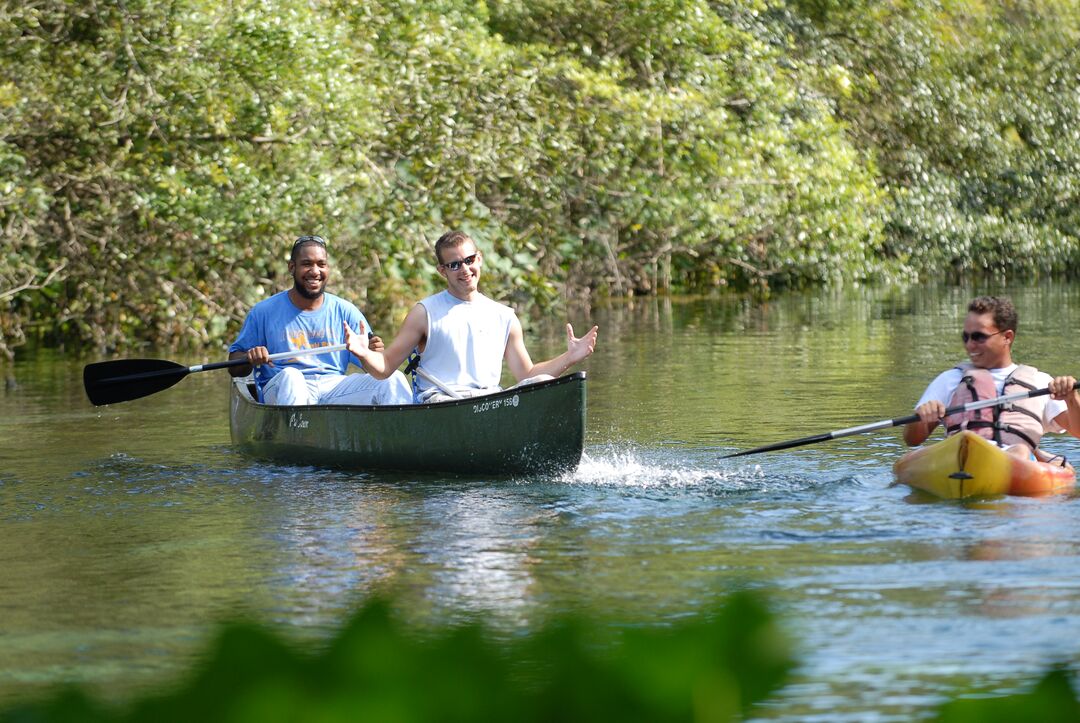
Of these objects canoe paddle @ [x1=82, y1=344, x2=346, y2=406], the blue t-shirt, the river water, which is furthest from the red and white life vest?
canoe paddle @ [x1=82, y1=344, x2=346, y2=406]

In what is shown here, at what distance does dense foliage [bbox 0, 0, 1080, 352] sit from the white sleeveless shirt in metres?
7.33

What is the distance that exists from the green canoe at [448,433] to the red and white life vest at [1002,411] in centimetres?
171

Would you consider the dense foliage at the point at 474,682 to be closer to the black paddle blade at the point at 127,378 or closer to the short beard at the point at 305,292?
the short beard at the point at 305,292

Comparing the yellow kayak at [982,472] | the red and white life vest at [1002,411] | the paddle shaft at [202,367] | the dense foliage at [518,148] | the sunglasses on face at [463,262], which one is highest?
the dense foliage at [518,148]

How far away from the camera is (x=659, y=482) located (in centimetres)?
752

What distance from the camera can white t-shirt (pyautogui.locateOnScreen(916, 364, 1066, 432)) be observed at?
→ 6973 mm

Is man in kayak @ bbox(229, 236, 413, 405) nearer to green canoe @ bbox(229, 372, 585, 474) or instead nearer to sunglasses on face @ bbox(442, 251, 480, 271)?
green canoe @ bbox(229, 372, 585, 474)

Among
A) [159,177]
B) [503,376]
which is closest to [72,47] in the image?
[159,177]

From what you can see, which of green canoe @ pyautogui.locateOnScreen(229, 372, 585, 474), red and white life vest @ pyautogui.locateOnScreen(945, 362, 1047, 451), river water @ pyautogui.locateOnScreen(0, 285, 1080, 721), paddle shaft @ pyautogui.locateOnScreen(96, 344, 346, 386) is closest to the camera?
river water @ pyautogui.locateOnScreen(0, 285, 1080, 721)

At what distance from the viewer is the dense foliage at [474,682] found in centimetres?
100

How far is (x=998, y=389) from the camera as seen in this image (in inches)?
274

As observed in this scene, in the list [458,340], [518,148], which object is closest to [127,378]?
[458,340]

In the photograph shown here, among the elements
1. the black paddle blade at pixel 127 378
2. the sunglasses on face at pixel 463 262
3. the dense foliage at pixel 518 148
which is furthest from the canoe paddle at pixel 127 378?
the dense foliage at pixel 518 148

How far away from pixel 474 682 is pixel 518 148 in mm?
17899
